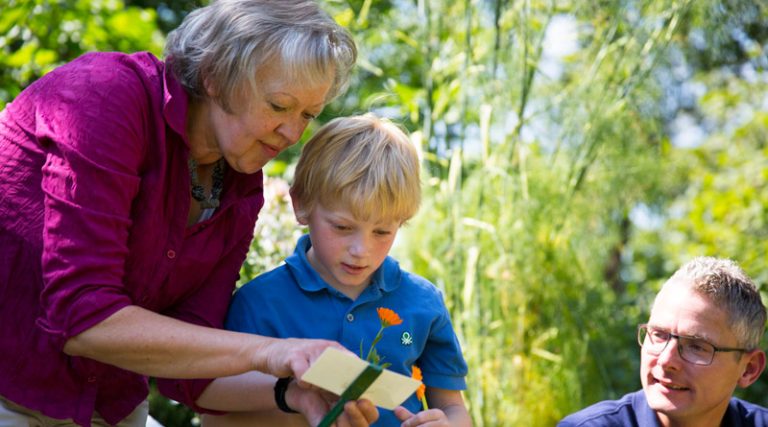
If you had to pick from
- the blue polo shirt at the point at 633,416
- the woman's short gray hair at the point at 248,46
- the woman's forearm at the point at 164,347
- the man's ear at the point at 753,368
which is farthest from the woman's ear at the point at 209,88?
the man's ear at the point at 753,368

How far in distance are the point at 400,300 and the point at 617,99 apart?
194cm

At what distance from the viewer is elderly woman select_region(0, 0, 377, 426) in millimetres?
1613

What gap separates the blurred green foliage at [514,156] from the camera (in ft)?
11.6

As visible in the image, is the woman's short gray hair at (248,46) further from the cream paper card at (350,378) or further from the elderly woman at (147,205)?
the cream paper card at (350,378)

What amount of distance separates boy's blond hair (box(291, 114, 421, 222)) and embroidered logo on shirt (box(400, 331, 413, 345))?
251 mm

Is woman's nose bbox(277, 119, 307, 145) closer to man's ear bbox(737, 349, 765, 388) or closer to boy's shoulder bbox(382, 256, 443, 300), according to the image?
boy's shoulder bbox(382, 256, 443, 300)

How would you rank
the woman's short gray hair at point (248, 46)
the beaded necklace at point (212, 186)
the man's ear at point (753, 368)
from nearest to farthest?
the woman's short gray hair at point (248, 46), the beaded necklace at point (212, 186), the man's ear at point (753, 368)

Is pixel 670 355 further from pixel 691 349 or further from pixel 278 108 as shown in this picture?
pixel 278 108

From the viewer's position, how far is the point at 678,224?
22.1ft

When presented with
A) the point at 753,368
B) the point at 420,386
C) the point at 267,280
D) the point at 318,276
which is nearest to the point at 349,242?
the point at 318,276

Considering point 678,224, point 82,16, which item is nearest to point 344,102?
point 82,16

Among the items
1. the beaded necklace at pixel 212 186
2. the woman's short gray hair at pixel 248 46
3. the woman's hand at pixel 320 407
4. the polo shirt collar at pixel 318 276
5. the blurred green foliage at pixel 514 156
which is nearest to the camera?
the woman's hand at pixel 320 407

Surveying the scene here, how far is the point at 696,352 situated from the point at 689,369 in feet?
0.16

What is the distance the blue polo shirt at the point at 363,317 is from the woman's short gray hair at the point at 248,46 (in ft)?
1.51
